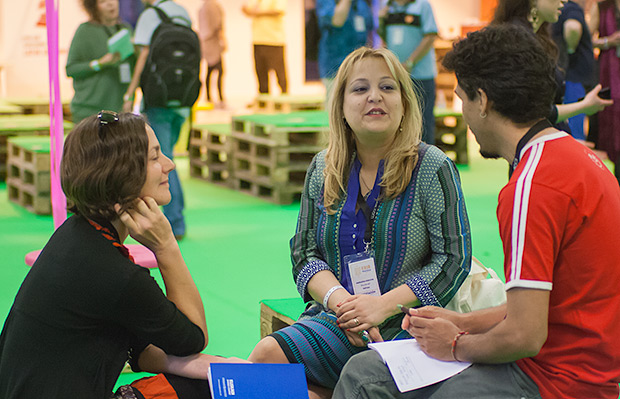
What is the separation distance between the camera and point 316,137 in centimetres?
712

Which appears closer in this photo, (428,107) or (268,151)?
(428,107)

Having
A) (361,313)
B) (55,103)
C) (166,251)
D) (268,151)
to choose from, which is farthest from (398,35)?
(166,251)

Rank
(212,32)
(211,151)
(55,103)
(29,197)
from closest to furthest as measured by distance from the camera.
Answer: (55,103)
(29,197)
(211,151)
(212,32)

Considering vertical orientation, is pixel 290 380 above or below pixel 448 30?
below

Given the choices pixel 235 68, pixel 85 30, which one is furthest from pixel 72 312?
pixel 235 68

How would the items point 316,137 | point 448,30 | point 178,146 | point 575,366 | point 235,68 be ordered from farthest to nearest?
point 448,30
point 235,68
point 178,146
point 316,137
point 575,366

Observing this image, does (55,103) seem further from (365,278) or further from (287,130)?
Answer: (287,130)

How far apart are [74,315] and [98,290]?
9cm

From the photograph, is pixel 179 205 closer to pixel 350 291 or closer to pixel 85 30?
pixel 85 30

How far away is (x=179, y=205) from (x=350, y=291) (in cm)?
322

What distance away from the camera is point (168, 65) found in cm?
565

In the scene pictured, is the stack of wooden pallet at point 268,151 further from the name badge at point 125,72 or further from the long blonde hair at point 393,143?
the long blonde hair at point 393,143

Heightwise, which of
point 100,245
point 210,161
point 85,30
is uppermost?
point 85,30

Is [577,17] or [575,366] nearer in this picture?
[575,366]
